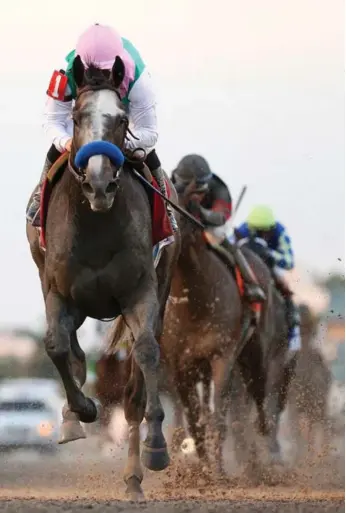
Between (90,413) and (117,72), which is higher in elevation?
(117,72)

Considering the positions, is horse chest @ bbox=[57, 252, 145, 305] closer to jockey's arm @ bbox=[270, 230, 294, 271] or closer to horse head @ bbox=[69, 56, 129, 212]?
horse head @ bbox=[69, 56, 129, 212]

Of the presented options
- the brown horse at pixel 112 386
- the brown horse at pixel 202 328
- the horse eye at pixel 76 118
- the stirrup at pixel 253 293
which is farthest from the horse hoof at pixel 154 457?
the stirrup at pixel 253 293

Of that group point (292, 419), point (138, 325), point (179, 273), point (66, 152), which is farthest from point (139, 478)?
point (292, 419)

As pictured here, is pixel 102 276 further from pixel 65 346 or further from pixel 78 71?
pixel 78 71

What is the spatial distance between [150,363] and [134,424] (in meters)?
1.15

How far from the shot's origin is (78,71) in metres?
9.06

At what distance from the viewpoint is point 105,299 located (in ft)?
31.0

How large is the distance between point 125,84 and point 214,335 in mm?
4704

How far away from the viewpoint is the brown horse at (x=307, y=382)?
15.5 m

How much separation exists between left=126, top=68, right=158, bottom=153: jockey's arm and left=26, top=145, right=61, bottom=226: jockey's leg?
0.53 m

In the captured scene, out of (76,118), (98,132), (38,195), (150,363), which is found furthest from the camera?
(38,195)

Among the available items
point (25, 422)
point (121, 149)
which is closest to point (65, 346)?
point (121, 149)

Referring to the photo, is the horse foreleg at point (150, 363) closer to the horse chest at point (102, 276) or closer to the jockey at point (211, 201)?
the horse chest at point (102, 276)

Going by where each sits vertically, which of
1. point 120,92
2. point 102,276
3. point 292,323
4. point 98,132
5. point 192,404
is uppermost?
point 120,92
